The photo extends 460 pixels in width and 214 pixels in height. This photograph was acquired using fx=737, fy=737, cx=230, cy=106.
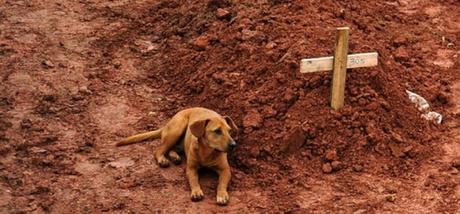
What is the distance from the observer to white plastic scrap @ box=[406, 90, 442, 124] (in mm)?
7727

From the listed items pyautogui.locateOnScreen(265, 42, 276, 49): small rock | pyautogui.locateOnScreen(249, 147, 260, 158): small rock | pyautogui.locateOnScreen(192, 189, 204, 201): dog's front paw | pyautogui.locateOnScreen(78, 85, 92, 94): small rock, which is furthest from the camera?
pyautogui.locateOnScreen(78, 85, 92, 94): small rock

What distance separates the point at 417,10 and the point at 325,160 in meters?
4.11

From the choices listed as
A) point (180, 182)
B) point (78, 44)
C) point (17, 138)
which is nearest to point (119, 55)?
point (78, 44)

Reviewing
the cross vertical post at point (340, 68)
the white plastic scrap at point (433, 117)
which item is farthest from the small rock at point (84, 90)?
the white plastic scrap at point (433, 117)

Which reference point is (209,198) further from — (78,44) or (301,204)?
(78,44)

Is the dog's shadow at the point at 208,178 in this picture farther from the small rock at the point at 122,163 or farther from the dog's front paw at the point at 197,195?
the small rock at the point at 122,163

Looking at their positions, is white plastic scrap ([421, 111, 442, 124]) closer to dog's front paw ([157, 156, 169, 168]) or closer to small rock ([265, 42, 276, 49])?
small rock ([265, 42, 276, 49])

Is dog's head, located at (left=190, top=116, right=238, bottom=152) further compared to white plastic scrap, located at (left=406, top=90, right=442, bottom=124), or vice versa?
white plastic scrap, located at (left=406, top=90, right=442, bottom=124)

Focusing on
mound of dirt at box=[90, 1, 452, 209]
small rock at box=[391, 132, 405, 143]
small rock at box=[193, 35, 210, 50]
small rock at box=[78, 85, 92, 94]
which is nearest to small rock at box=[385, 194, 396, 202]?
mound of dirt at box=[90, 1, 452, 209]

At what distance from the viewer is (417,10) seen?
10281mm

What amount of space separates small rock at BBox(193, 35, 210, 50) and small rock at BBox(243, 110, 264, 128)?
176 cm

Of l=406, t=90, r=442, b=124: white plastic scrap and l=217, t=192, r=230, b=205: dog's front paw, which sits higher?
l=406, t=90, r=442, b=124: white plastic scrap

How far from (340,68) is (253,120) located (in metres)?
0.99

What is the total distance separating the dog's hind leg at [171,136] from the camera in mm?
7027
